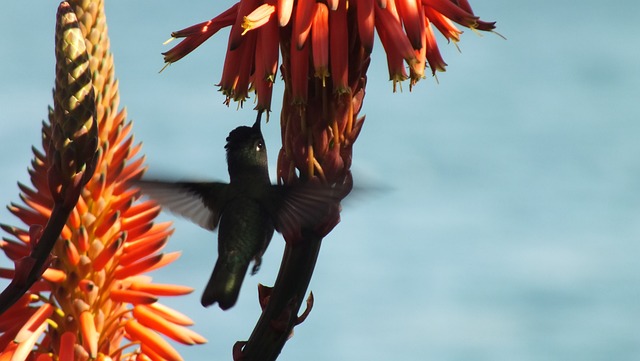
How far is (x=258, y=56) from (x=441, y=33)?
1.00 metres

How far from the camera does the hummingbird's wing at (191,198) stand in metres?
5.88

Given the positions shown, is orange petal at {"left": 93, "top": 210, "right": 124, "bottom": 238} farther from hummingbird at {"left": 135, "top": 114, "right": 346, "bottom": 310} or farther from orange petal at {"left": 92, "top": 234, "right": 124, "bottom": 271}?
hummingbird at {"left": 135, "top": 114, "right": 346, "bottom": 310}

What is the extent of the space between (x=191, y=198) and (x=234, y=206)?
0.26m

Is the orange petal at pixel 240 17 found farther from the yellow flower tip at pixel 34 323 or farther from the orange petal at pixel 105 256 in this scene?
the yellow flower tip at pixel 34 323

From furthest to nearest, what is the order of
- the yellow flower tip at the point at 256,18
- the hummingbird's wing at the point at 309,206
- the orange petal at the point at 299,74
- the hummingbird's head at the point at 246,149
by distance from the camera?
the hummingbird's head at the point at 246,149 → the yellow flower tip at the point at 256,18 → the orange petal at the point at 299,74 → the hummingbird's wing at the point at 309,206

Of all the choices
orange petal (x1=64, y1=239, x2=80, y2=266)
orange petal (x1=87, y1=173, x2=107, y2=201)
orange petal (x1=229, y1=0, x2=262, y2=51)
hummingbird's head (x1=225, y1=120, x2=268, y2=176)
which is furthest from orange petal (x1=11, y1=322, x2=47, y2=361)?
orange petal (x1=229, y1=0, x2=262, y2=51)

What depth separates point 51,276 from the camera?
6.12 metres

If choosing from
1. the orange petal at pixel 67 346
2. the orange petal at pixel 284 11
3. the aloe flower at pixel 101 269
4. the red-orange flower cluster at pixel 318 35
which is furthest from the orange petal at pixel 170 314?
the orange petal at pixel 284 11

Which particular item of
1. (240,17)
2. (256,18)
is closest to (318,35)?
(256,18)

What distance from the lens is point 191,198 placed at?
5992 mm

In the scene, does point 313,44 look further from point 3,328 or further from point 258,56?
point 3,328

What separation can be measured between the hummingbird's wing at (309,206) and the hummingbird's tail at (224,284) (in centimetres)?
90

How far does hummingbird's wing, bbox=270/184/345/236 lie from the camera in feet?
14.6

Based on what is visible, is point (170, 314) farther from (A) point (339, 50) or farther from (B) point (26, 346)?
(A) point (339, 50)
